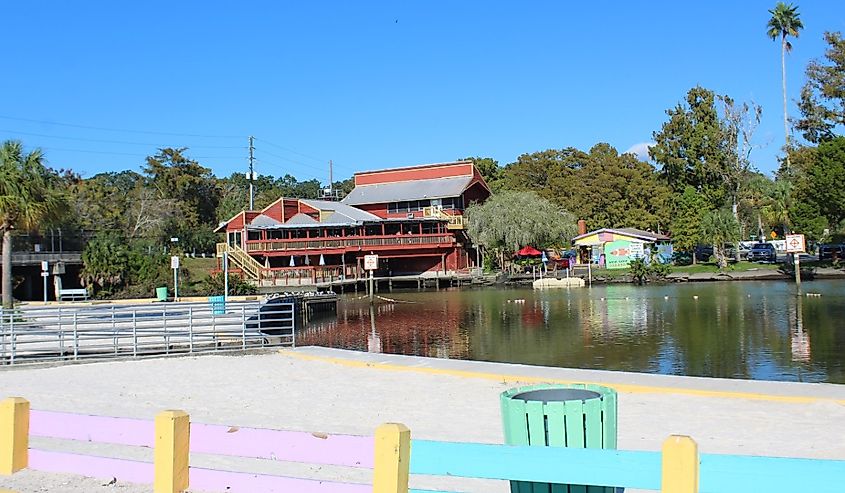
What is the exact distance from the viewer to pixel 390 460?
4098mm

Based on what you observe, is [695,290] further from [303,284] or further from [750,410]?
[750,410]

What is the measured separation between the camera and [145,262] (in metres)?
51.3

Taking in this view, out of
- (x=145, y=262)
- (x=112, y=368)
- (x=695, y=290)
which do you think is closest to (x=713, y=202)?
(x=695, y=290)

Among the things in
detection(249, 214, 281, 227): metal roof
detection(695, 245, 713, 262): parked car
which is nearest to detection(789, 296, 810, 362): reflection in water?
detection(695, 245, 713, 262): parked car

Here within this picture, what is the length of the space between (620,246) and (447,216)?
14804 millimetres

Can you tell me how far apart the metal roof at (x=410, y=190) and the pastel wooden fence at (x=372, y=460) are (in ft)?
206

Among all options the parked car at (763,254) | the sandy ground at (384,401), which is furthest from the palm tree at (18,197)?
the parked car at (763,254)

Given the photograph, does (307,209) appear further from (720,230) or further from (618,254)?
(720,230)

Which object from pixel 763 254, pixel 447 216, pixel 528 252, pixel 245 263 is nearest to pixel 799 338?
pixel 528 252

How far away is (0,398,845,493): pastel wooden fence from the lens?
362cm

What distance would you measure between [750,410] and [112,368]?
1418 centimetres

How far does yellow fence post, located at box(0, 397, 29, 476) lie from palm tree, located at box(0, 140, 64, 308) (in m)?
31.2

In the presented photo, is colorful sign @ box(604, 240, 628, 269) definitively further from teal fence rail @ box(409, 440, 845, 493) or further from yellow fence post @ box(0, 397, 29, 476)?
teal fence rail @ box(409, 440, 845, 493)

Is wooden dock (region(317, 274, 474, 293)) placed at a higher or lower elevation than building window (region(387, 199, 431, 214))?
lower
